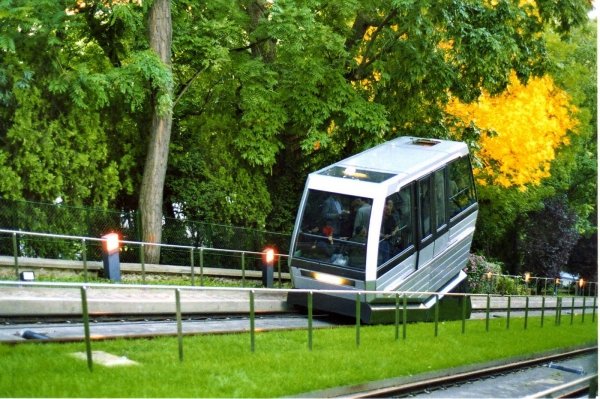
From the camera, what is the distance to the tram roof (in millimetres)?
15512

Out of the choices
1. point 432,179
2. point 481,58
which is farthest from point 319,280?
point 481,58

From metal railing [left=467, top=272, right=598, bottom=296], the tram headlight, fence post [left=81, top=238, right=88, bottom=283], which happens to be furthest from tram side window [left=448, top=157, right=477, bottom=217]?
metal railing [left=467, top=272, right=598, bottom=296]

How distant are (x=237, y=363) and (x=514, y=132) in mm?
18610

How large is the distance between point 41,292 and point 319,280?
6.73 metres

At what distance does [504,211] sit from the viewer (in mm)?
31047

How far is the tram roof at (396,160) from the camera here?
50.9ft

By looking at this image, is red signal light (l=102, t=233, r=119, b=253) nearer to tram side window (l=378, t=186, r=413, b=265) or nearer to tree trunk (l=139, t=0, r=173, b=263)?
tree trunk (l=139, t=0, r=173, b=263)

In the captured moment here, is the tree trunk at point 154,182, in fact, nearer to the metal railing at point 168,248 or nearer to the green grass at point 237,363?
the metal railing at point 168,248

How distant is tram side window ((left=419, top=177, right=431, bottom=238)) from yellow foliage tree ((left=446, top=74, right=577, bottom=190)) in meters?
9.44

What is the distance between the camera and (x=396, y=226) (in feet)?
49.9

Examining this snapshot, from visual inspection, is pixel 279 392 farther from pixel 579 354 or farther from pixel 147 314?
pixel 579 354

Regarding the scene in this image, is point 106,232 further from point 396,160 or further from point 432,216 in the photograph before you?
point 432,216

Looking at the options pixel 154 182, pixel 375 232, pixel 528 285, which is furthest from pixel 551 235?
pixel 375 232

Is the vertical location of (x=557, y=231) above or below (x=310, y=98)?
below
